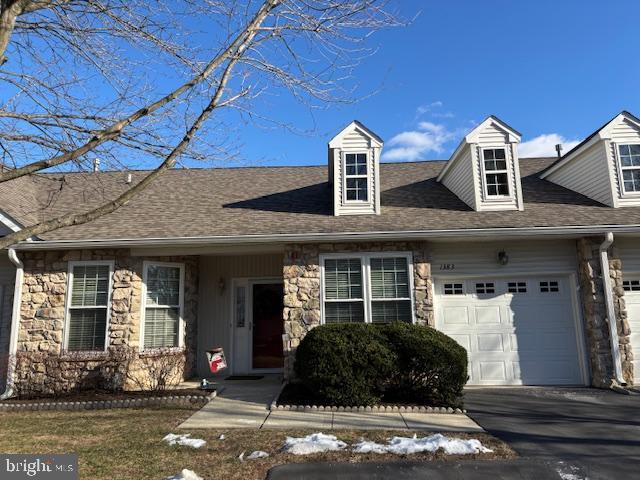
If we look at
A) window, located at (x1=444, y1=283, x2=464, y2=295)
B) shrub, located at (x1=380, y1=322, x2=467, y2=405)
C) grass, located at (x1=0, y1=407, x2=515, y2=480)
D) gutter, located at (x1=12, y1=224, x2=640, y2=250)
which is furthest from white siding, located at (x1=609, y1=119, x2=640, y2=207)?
grass, located at (x1=0, y1=407, x2=515, y2=480)

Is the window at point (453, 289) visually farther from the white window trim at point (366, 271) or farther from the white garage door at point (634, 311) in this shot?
the white garage door at point (634, 311)

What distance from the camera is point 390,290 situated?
864 centimetres

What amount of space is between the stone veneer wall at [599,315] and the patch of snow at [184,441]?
722 centimetres

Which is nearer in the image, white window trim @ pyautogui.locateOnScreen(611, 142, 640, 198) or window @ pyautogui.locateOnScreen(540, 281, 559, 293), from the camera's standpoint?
window @ pyautogui.locateOnScreen(540, 281, 559, 293)

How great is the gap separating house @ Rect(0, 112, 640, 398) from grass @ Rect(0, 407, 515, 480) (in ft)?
8.23

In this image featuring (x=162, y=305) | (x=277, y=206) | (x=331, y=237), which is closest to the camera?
(x=331, y=237)

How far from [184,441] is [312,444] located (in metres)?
1.52

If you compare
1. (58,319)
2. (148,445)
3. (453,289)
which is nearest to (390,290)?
(453,289)

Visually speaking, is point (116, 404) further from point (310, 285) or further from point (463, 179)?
point (463, 179)

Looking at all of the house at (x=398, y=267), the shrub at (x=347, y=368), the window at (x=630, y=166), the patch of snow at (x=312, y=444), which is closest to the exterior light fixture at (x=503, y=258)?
the house at (x=398, y=267)

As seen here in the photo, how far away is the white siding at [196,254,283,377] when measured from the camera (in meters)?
10.4

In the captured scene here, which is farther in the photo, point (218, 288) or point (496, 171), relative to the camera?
point (218, 288)

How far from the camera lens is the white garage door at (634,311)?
8.46 m

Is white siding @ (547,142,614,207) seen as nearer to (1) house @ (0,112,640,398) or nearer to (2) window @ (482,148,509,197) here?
(1) house @ (0,112,640,398)
